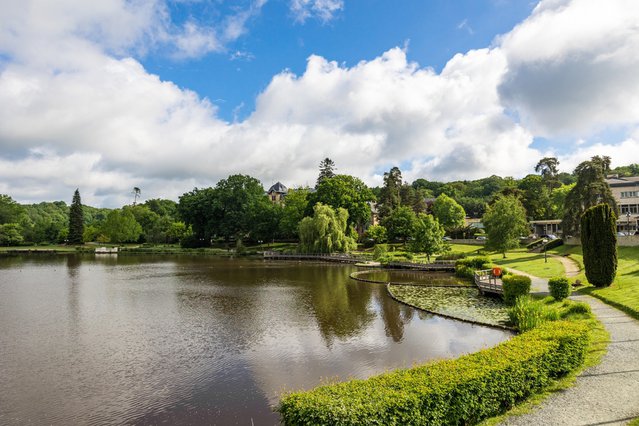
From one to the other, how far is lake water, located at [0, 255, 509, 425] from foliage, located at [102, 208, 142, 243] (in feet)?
232

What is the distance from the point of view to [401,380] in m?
9.38

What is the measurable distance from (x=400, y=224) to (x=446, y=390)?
198 ft

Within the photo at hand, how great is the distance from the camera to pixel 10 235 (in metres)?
98.8

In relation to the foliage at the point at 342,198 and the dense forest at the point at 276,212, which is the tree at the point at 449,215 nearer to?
the dense forest at the point at 276,212

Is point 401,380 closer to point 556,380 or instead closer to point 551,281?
point 556,380

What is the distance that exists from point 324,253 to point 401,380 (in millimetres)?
52683

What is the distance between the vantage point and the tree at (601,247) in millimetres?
23266

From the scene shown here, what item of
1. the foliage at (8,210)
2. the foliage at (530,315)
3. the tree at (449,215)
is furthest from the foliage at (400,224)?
the foliage at (8,210)

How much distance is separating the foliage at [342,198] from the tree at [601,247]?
160ft

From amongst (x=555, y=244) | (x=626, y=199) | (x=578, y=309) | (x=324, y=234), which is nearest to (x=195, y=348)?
(x=578, y=309)

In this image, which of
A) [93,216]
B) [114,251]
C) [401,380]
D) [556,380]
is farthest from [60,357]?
[93,216]

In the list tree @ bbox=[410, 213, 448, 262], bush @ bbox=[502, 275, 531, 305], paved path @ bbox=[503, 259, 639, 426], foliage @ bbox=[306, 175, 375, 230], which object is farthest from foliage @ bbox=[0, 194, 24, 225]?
paved path @ bbox=[503, 259, 639, 426]

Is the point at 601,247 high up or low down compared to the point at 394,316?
up

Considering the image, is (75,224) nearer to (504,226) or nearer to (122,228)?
(122,228)
